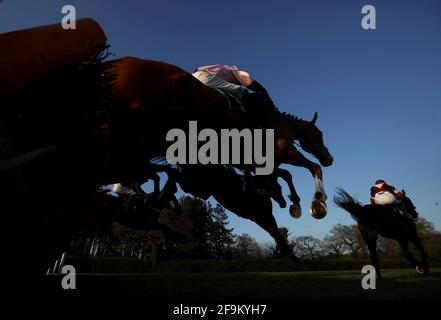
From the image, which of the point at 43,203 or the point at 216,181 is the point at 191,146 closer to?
the point at 216,181

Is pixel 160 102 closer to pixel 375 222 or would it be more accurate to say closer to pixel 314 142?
pixel 314 142

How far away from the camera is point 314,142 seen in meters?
4.37

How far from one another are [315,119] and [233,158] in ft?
6.82

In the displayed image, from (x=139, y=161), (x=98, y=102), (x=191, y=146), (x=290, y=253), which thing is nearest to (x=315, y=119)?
(x=290, y=253)

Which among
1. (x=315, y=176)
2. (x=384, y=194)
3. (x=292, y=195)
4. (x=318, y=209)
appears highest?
(x=384, y=194)

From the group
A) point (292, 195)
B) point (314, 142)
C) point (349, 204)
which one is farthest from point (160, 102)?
point (349, 204)

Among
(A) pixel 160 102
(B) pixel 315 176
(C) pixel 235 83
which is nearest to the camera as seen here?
(A) pixel 160 102

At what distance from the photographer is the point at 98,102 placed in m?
1.16

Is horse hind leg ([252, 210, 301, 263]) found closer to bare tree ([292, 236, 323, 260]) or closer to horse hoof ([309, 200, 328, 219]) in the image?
horse hoof ([309, 200, 328, 219])

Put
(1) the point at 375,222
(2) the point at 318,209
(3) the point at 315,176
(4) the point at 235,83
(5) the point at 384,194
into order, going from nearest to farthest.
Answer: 1. (4) the point at 235,83
2. (2) the point at 318,209
3. (3) the point at 315,176
4. (1) the point at 375,222
5. (5) the point at 384,194

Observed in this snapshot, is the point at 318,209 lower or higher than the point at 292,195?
lower

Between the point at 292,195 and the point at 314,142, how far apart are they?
3.62 ft

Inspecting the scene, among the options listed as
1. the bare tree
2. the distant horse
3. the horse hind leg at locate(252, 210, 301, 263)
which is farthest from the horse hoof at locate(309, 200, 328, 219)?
the bare tree


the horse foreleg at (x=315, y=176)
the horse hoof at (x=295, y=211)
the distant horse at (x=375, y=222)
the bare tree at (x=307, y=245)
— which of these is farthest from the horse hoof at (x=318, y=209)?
the bare tree at (x=307, y=245)
